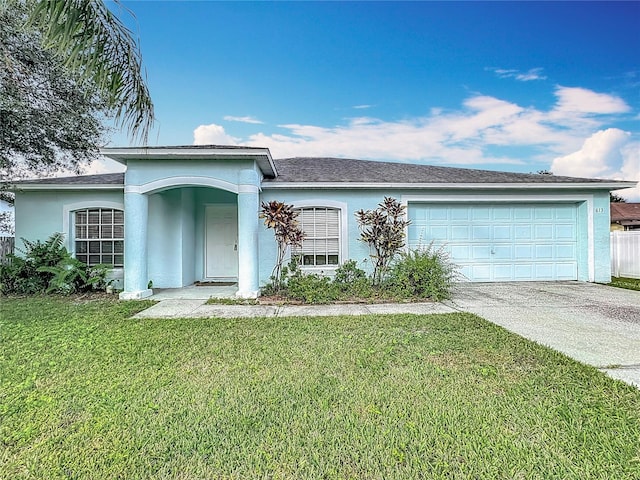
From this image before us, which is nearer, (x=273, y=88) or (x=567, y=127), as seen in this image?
(x=273, y=88)

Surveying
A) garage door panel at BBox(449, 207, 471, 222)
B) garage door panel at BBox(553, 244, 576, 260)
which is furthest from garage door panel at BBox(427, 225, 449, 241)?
garage door panel at BBox(553, 244, 576, 260)

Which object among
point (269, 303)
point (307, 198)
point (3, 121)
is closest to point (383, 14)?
point (307, 198)

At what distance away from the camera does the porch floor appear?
27.1 feet

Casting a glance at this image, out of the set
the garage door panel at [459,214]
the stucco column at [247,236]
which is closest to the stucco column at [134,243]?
the stucco column at [247,236]

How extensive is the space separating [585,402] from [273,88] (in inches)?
556

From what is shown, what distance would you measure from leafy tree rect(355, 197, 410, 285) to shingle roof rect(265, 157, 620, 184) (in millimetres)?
962

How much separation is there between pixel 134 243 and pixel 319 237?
15.2ft

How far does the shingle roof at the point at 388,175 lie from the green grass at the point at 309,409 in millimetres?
5709

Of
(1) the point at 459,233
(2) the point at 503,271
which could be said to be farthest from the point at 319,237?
(2) the point at 503,271

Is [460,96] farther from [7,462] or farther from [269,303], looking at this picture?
[7,462]

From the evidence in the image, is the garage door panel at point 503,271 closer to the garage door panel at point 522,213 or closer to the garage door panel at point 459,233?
the garage door panel at point 459,233

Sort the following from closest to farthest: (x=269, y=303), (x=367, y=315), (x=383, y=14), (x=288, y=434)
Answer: (x=288, y=434) < (x=367, y=315) < (x=269, y=303) < (x=383, y=14)

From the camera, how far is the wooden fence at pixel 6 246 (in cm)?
992

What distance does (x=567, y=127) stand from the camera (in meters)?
15.4
